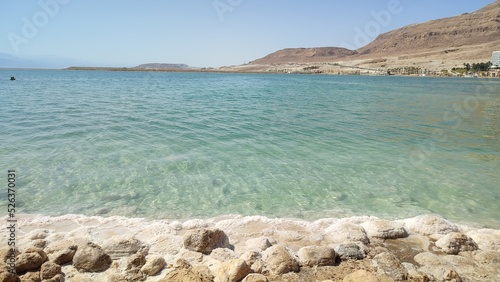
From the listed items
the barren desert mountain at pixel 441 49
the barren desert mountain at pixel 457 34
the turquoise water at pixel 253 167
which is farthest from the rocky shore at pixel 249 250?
the barren desert mountain at pixel 457 34

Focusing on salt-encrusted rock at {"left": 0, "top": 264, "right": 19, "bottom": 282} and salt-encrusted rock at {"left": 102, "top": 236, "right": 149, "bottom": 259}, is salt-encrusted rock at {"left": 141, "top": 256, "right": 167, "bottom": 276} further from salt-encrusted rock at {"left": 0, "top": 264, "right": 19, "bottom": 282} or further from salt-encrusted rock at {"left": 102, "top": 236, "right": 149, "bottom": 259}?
salt-encrusted rock at {"left": 0, "top": 264, "right": 19, "bottom": 282}

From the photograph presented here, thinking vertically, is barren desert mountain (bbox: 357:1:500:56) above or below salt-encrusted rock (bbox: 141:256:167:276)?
above

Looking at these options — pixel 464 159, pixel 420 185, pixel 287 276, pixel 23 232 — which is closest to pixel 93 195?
pixel 23 232

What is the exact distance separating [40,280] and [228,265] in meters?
2.88

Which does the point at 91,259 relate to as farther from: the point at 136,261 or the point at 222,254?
the point at 222,254

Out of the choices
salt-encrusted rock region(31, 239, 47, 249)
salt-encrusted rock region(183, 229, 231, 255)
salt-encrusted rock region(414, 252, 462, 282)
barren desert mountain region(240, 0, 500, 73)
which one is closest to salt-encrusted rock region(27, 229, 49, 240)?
salt-encrusted rock region(31, 239, 47, 249)

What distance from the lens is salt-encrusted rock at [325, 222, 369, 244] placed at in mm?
6011

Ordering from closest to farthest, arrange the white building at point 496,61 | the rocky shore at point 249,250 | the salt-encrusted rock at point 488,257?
the rocky shore at point 249,250
the salt-encrusted rock at point 488,257
the white building at point 496,61

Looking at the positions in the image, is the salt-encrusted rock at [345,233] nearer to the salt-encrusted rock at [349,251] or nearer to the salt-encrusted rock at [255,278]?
the salt-encrusted rock at [349,251]

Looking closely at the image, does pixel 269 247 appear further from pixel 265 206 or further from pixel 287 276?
pixel 265 206

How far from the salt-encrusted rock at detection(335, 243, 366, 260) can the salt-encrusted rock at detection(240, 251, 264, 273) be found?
148 centimetres

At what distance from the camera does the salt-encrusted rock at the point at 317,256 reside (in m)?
5.17

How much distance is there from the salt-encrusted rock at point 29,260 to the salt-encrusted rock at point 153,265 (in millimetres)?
1694

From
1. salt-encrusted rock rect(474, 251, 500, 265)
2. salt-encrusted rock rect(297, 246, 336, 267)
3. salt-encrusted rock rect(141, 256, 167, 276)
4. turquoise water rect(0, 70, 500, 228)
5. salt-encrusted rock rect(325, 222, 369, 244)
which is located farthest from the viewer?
turquoise water rect(0, 70, 500, 228)
